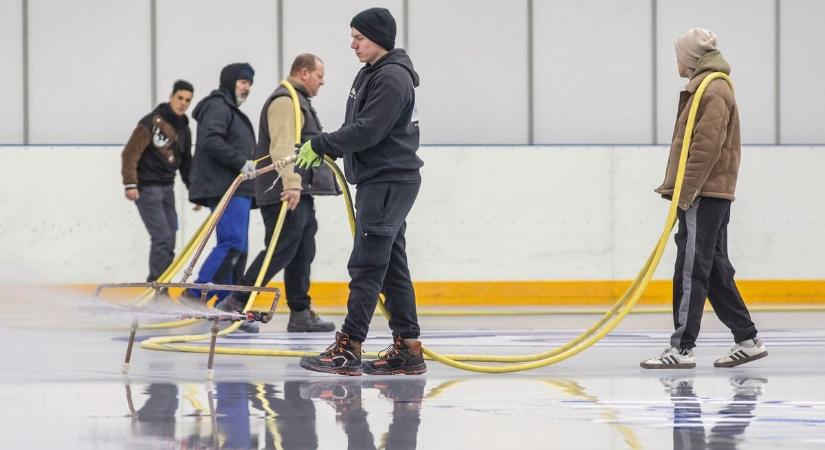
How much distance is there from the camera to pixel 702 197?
7082mm

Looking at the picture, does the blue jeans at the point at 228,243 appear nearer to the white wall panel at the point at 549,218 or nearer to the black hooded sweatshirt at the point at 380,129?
the black hooded sweatshirt at the point at 380,129

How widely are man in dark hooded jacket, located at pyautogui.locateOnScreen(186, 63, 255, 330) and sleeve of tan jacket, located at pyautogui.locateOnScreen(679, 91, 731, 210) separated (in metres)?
3.63

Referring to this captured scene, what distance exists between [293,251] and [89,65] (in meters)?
6.03

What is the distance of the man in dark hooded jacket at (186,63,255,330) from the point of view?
9.82 meters

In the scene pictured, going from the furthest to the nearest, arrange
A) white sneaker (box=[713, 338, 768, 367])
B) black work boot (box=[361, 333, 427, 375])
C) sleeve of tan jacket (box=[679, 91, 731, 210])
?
white sneaker (box=[713, 338, 768, 367]), sleeve of tan jacket (box=[679, 91, 731, 210]), black work boot (box=[361, 333, 427, 375])

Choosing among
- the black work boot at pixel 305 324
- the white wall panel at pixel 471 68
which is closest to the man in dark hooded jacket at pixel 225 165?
the black work boot at pixel 305 324

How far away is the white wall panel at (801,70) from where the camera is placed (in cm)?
1485

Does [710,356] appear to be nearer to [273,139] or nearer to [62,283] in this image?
[273,139]

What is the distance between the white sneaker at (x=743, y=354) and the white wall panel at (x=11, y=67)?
8752 mm

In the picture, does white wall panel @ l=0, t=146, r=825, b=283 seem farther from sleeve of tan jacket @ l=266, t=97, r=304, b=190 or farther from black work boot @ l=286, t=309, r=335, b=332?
sleeve of tan jacket @ l=266, t=97, r=304, b=190

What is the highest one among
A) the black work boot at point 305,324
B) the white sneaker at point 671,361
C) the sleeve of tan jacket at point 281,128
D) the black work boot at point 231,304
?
the sleeve of tan jacket at point 281,128

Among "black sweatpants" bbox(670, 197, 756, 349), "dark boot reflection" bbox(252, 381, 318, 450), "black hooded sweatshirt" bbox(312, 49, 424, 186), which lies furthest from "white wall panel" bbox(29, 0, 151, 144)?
"dark boot reflection" bbox(252, 381, 318, 450)

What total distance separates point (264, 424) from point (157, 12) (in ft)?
31.9

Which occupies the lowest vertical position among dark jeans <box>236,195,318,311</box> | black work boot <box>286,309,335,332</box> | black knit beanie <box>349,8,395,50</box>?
black work boot <box>286,309,335,332</box>
